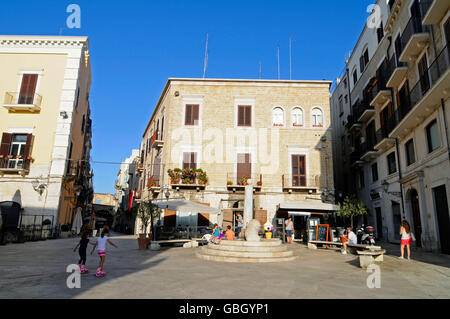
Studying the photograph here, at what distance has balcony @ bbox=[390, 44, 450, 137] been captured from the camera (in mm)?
11508

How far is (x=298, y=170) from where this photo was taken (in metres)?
21.4

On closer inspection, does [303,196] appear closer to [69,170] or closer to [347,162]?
[347,162]

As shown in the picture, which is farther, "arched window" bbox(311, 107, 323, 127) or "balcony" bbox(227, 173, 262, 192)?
"arched window" bbox(311, 107, 323, 127)

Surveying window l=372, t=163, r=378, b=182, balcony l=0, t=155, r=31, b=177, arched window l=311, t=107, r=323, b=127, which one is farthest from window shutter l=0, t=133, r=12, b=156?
window l=372, t=163, r=378, b=182

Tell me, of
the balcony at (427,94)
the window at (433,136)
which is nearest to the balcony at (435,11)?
the balcony at (427,94)

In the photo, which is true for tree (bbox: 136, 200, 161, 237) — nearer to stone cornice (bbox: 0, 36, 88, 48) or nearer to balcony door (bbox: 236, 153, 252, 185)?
balcony door (bbox: 236, 153, 252, 185)

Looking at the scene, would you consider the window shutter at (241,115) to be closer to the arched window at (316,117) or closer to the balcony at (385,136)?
the arched window at (316,117)

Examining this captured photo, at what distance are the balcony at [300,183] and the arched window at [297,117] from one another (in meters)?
3.99

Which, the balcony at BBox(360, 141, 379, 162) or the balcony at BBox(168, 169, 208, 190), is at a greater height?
the balcony at BBox(360, 141, 379, 162)

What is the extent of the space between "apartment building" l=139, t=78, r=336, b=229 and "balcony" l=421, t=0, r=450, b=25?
9884mm

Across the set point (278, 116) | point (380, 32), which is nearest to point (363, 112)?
point (380, 32)

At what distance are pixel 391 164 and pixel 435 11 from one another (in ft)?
29.7

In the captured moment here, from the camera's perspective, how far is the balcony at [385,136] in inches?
688
